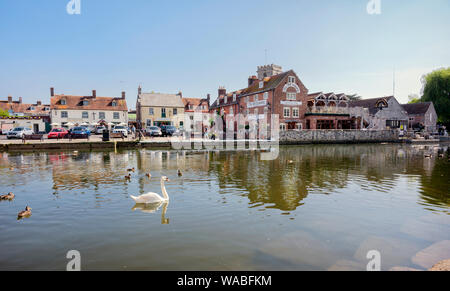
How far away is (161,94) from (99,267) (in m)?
65.1

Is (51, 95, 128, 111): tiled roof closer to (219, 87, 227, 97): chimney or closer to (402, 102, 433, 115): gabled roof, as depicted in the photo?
(219, 87, 227, 97): chimney

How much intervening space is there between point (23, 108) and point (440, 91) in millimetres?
103981

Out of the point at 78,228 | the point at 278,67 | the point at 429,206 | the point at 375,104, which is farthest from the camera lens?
the point at 278,67

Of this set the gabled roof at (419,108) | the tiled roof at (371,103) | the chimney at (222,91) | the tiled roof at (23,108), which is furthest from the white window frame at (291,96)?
the tiled roof at (23,108)

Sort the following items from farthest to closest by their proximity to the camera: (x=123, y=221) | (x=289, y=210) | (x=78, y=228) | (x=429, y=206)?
(x=429, y=206) < (x=289, y=210) < (x=123, y=221) < (x=78, y=228)

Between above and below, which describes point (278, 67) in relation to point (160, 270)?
above

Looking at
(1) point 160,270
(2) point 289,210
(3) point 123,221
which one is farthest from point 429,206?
(3) point 123,221

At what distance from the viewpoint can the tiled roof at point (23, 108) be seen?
68.2 meters

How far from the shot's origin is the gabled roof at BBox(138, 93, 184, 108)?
64375 mm

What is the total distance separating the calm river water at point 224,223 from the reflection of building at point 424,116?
57416 millimetres

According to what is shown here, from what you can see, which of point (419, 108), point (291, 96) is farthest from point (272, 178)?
point (419, 108)
